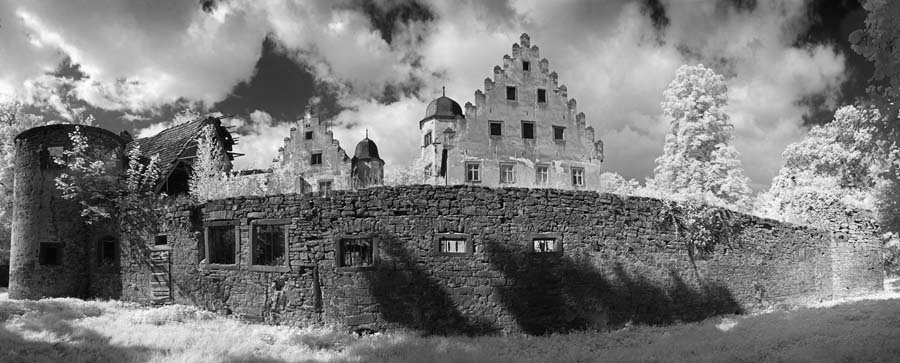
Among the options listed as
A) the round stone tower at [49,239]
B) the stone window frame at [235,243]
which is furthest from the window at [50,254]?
the stone window frame at [235,243]

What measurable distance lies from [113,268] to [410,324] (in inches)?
484

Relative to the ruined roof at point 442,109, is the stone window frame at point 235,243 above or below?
below

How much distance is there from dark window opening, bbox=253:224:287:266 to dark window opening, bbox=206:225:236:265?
1.13m

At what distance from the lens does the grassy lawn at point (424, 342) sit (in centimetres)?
1085

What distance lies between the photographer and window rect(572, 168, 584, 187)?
26234 millimetres

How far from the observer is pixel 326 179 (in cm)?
3306

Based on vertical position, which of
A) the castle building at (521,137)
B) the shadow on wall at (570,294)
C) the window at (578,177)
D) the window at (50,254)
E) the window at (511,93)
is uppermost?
the window at (511,93)

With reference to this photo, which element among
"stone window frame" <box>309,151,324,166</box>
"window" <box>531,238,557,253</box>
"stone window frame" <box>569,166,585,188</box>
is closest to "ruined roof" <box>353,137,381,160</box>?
"stone window frame" <box>309,151,324,166</box>

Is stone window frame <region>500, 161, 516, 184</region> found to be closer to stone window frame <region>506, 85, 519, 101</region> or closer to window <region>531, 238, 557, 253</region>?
stone window frame <region>506, 85, 519, 101</region>

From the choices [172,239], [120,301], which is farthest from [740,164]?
[120,301]

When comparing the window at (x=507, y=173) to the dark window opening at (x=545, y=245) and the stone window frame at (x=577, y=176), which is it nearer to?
the stone window frame at (x=577, y=176)

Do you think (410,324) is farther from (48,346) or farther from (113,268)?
(113,268)

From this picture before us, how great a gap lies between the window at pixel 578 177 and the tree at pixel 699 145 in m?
5.53

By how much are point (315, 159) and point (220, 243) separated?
697 inches
